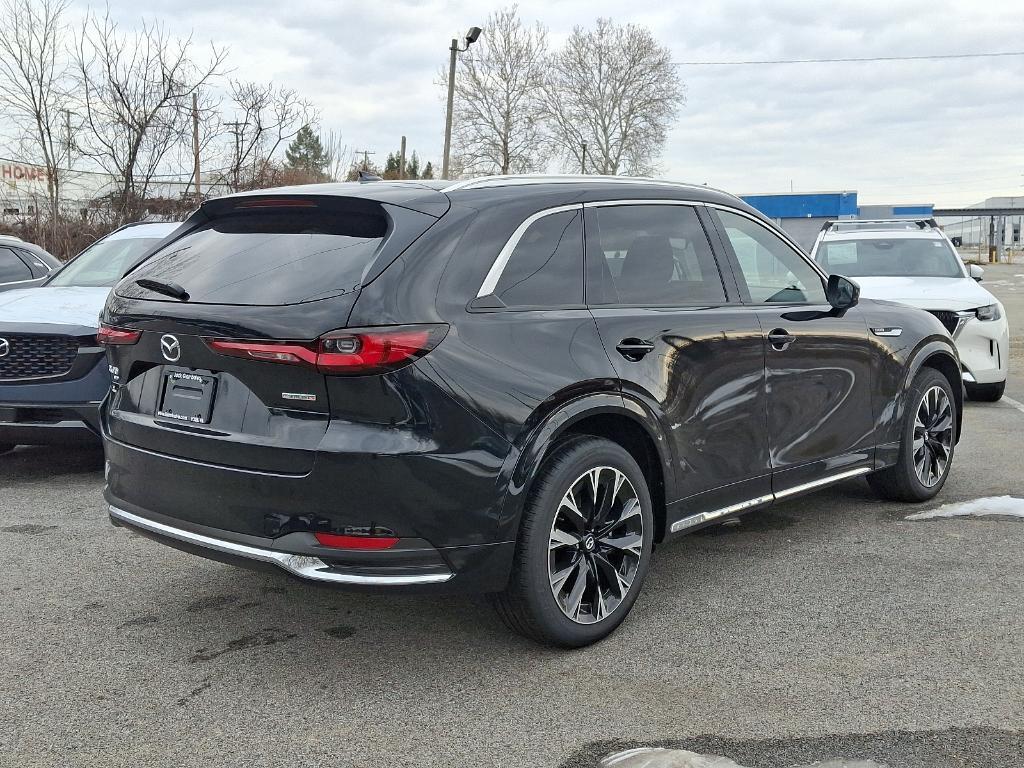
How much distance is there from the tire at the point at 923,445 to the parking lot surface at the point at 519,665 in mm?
519

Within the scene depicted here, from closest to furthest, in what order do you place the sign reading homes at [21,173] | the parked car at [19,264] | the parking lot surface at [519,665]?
the parking lot surface at [519,665] < the parked car at [19,264] < the sign reading homes at [21,173]

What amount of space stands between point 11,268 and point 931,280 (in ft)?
28.1

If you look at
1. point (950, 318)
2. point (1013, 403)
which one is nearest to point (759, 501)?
point (950, 318)

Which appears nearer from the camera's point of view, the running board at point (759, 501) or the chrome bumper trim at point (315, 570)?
the chrome bumper trim at point (315, 570)

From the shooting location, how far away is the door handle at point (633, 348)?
12.7ft

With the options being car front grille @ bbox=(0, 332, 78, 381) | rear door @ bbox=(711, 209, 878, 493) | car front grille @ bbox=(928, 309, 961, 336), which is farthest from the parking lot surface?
car front grille @ bbox=(928, 309, 961, 336)

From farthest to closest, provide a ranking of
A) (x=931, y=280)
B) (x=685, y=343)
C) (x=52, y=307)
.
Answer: (x=931, y=280) → (x=52, y=307) → (x=685, y=343)

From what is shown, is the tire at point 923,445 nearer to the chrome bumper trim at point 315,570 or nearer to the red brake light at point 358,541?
the chrome bumper trim at point 315,570

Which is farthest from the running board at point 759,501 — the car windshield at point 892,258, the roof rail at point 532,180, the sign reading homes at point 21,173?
the sign reading homes at point 21,173

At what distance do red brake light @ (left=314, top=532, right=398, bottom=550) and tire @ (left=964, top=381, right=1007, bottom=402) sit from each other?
25.4 feet

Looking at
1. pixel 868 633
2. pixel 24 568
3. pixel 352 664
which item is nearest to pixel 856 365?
pixel 868 633

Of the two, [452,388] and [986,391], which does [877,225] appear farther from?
[452,388]

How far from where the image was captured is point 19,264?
30.6ft

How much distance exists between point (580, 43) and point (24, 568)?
8199 centimetres
